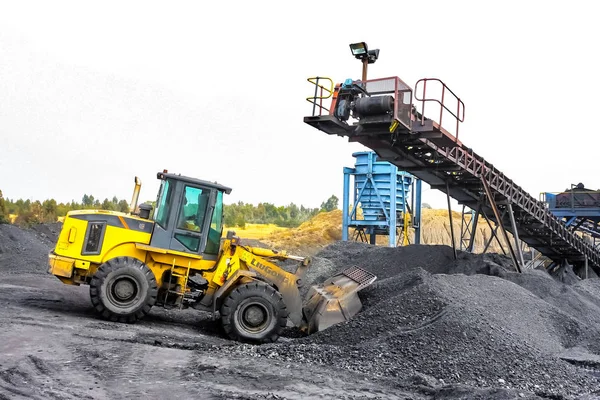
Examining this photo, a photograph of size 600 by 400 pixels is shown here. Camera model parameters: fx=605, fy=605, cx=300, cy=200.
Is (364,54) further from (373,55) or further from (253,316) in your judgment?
(253,316)

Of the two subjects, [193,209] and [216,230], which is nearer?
[193,209]

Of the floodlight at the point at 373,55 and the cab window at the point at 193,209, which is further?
the floodlight at the point at 373,55

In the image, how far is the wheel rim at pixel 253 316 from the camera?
891cm

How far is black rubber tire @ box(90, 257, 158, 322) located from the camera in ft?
28.7

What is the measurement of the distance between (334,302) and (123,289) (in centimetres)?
318

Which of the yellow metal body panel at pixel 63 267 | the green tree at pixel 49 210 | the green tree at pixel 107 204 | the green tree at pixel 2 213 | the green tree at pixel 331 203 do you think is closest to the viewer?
the yellow metal body panel at pixel 63 267

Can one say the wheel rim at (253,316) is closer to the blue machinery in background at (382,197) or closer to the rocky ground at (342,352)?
the rocky ground at (342,352)

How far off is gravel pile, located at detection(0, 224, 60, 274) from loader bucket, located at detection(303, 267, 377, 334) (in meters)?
9.32

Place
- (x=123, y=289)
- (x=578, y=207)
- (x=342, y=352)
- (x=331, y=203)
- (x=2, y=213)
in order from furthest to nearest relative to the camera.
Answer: (x=331, y=203) < (x=2, y=213) < (x=578, y=207) < (x=123, y=289) < (x=342, y=352)

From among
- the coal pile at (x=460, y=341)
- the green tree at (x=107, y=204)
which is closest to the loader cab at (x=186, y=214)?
the coal pile at (x=460, y=341)

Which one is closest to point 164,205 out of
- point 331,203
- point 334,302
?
point 334,302

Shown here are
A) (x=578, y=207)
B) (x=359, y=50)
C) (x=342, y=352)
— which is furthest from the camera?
(x=578, y=207)

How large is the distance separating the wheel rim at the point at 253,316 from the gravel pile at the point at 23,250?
918cm

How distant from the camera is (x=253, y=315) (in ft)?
29.4
